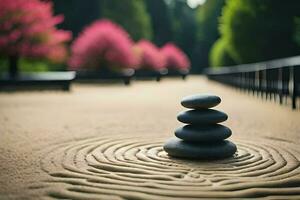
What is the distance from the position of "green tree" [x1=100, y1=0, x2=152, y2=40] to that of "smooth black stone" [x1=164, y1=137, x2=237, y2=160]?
145 ft

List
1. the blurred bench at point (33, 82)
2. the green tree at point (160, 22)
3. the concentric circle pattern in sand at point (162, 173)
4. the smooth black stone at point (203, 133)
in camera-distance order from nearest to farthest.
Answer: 1. the concentric circle pattern in sand at point (162, 173)
2. the smooth black stone at point (203, 133)
3. the blurred bench at point (33, 82)
4. the green tree at point (160, 22)

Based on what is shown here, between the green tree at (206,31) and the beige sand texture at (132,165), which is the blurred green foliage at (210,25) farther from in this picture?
the beige sand texture at (132,165)

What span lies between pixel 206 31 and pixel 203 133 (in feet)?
178

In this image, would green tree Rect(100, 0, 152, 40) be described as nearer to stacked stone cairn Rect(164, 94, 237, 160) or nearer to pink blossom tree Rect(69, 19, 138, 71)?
pink blossom tree Rect(69, 19, 138, 71)

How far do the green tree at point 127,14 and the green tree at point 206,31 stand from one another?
8.99 metres

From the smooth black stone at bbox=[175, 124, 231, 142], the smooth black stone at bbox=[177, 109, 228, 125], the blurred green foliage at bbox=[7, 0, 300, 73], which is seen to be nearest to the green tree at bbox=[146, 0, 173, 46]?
the blurred green foliage at bbox=[7, 0, 300, 73]

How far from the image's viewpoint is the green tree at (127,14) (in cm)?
4878

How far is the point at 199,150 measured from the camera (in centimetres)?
491

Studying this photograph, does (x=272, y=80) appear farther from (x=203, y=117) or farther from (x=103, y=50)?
(x=203, y=117)

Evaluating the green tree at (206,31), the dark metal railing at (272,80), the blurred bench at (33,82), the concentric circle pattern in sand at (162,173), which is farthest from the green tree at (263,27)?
the green tree at (206,31)

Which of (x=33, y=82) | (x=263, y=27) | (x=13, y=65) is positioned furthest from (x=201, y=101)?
(x=13, y=65)

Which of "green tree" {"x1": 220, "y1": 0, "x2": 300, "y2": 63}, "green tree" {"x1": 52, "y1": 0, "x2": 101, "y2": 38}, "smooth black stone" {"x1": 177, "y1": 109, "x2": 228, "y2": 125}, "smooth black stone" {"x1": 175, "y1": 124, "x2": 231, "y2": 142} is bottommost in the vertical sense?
"smooth black stone" {"x1": 175, "y1": 124, "x2": 231, "y2": 142}

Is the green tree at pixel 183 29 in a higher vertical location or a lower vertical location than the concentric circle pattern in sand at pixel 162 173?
higher

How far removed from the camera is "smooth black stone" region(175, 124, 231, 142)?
197 inches
